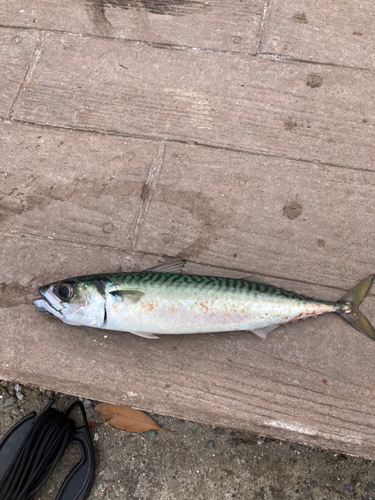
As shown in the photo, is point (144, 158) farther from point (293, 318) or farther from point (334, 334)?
point (334, 334)

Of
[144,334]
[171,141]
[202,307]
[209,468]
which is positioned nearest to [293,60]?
[171,141]

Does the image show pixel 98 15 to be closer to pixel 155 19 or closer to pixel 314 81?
pixel 155 19

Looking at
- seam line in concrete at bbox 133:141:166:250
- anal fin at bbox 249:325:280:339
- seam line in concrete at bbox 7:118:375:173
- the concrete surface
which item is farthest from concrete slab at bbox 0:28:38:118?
anal fin at bbox 249:325:280:339

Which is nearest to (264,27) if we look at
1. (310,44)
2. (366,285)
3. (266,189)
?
(310,44)

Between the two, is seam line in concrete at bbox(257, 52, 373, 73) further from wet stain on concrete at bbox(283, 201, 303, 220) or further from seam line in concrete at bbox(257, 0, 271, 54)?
wet stain on concrete at bbox(283, 201, 303, 220)

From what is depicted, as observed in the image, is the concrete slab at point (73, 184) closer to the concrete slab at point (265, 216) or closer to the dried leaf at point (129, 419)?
the concrete slab at point (265, 216)

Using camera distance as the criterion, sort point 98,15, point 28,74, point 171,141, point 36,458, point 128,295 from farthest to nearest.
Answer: point 98,15 < point 28,74 < point 171,141 < point 36,458 < point 128,295
